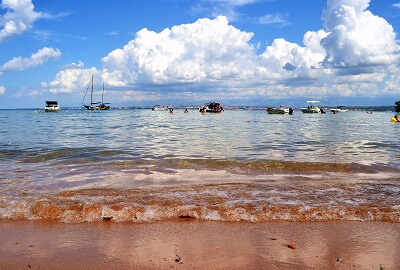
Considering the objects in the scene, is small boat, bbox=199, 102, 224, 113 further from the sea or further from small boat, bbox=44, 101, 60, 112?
the sea

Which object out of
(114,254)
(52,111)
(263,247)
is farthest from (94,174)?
(52,111)

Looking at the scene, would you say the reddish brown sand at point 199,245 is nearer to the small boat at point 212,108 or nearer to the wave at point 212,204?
the wave at point 212,204

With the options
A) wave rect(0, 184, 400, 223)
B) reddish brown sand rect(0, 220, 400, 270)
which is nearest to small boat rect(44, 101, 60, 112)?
wave rect(0, 184, 400, 223)

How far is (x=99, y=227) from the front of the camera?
6.40 metres

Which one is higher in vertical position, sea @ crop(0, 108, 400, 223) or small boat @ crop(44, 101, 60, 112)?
small boat @ crop(44, 101, 60, 112)

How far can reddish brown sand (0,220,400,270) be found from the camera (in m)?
4.78

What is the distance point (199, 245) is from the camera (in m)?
5.45

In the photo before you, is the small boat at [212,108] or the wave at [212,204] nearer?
the wave at [212,204]

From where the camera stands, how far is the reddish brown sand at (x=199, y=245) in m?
4.78

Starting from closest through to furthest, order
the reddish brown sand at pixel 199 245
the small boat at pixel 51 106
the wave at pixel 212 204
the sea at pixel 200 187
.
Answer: the reddish brown sand at pixel 199 245 < the wave at pixel 212 204 < the sea at pixel 200 187 < the small boat at pixel 51 106

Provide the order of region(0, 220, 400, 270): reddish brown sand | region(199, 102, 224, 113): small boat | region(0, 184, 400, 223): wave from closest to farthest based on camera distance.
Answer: region(0, 220, 400, 270): reddish brown sand, region(0, 184, 400, 223): wave, region(199, 102, 224, 113): small boat

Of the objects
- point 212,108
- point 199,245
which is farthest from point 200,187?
point 212,108

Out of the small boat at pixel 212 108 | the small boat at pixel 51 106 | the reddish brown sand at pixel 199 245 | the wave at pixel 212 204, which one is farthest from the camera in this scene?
the small boat at pixel 51 106

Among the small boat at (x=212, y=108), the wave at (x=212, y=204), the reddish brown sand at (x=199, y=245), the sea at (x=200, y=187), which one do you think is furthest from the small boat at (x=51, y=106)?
the reddish brown sand at (x=199, y=245)
